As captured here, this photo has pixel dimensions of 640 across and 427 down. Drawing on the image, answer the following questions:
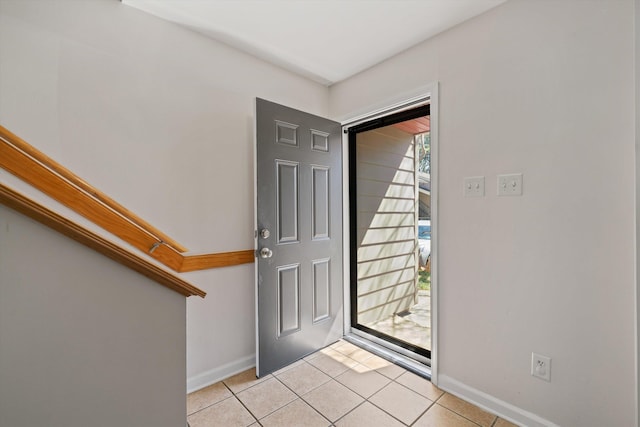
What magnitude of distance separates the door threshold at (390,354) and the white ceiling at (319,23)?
2.32 m

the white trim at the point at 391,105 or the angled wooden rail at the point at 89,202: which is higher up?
the white trim at the point at 391,105

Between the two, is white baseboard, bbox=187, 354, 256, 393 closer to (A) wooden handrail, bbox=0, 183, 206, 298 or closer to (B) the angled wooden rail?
(B) the angled wooden rail

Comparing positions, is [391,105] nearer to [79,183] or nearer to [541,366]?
[541,366]

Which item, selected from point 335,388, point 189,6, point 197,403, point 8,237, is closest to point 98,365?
point 8,237

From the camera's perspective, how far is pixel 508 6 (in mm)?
1540

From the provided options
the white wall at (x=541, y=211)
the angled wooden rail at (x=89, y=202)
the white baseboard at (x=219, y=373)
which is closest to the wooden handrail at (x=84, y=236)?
the angled wooden rail at (x=89, y=202)

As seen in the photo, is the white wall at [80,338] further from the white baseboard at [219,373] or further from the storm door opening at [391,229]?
the storm door opening at [391,229]

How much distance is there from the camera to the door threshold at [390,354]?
2021mm

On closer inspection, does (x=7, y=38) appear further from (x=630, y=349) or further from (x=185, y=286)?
(x=630, y=349)

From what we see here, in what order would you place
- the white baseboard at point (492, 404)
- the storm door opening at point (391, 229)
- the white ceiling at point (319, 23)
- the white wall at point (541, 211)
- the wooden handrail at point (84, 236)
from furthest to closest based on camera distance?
the storm door opening at point (391, 229), the white ceiling at point (319, 23), the white baseboard at point (492, 404), the white wall at point (541, 211), the wooden handrail at point (84, 236)

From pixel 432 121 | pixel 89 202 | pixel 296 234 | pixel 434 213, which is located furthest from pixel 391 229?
pixel 89 202

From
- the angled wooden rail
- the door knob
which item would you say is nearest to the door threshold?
the door knob

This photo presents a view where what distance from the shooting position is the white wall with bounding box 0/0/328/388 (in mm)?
1356

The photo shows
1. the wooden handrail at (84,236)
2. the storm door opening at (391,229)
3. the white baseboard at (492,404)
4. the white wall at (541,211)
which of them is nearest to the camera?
the wooden handrail at (84,236)
